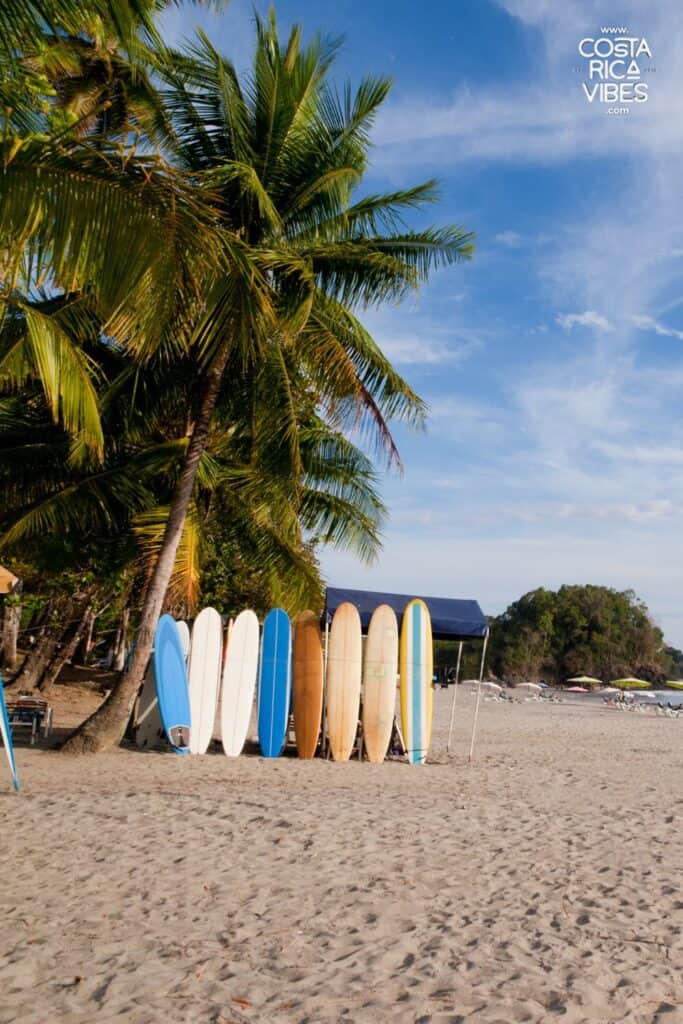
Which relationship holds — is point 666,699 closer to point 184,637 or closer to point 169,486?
point 169,486

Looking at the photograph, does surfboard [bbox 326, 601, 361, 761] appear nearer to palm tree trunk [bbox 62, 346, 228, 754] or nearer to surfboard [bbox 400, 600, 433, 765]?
surfboard [bbox 400, 600, 433, 765]

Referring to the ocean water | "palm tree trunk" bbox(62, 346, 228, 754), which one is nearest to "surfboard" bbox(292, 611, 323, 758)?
"palm tree trunk" bbox(62, 346, 228, 754)

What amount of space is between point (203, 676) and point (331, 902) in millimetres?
5877

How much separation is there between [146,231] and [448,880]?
3924 millimetres

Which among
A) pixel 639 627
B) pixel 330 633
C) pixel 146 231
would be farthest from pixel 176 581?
pixel 639 627

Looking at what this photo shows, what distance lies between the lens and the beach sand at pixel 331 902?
334 centimetres

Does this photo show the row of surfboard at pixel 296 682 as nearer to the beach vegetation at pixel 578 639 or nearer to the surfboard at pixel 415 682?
the surfboard at pixel 415 682

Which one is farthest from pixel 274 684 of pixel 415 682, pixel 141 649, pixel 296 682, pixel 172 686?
pixel 415 682

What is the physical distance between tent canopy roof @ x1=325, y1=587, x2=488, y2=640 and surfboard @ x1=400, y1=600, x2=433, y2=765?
45 centimetres

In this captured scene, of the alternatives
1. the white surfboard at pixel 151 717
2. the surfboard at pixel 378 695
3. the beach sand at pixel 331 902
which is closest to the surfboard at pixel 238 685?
the white surfboard at pixel 151 717

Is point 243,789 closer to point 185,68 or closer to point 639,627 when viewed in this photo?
point 185,68

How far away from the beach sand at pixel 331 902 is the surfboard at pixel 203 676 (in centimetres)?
157

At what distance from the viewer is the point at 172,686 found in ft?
32.9

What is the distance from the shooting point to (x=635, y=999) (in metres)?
3.39
